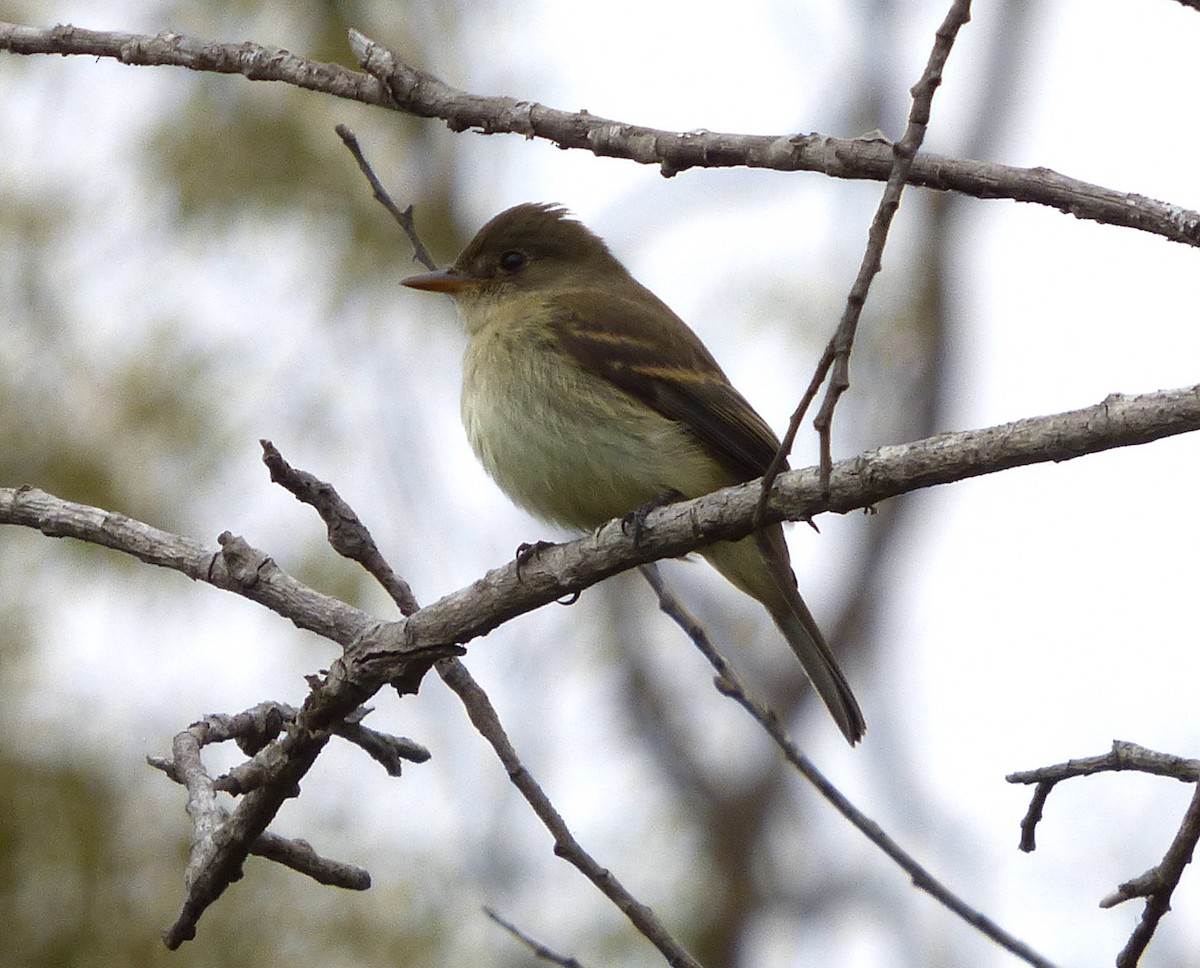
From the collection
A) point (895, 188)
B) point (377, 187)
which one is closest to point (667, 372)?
point (377, 187)

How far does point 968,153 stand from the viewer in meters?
11.9

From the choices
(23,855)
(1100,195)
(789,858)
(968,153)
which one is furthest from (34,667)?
(968,153)

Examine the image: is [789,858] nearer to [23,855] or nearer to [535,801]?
[23,855]

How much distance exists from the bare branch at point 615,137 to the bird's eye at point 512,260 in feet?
8.64

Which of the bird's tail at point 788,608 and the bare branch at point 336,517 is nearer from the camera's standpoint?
the bare branch at point 336,517

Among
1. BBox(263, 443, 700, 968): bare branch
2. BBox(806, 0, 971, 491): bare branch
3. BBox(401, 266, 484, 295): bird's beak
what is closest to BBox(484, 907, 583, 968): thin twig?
BBox(263, 443, 700, 968): bare branch

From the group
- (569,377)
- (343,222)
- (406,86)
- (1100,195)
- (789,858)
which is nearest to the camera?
(1100,195)

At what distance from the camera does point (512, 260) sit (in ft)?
20.6

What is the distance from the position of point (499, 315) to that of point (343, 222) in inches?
157

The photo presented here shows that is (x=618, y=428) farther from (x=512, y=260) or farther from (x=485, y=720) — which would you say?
(x=485, y=720)

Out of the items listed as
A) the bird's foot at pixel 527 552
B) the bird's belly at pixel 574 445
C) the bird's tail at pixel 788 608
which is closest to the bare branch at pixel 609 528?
the bird's foot at pixel 527 552

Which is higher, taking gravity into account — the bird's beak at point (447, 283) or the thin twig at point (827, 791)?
the bird's beak at point (447, 283)

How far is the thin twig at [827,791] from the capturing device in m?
2.77

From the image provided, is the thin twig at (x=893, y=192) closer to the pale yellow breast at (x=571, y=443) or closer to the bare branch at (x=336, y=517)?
the bare branch at (x=336, y=517)
